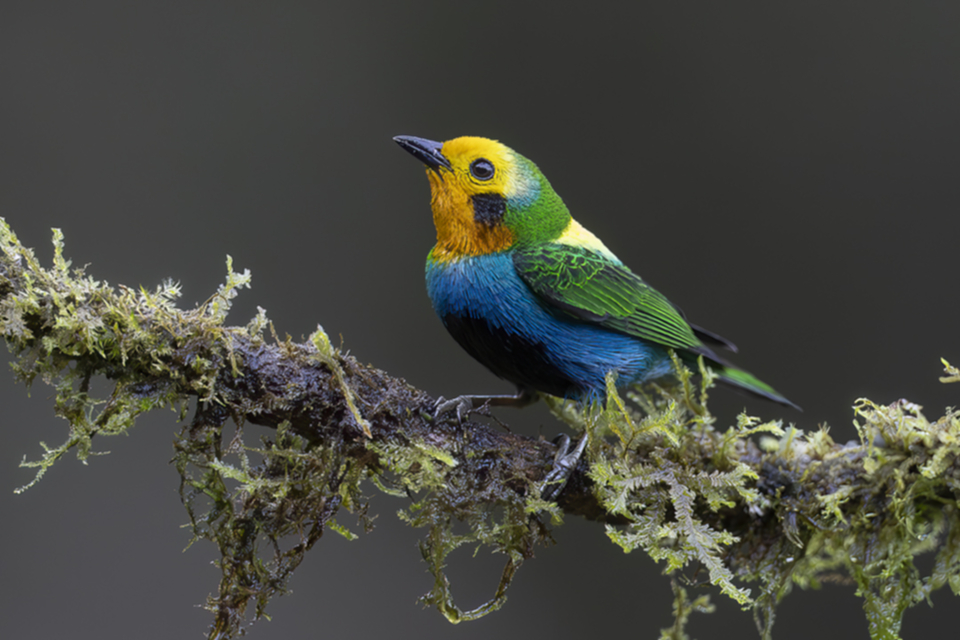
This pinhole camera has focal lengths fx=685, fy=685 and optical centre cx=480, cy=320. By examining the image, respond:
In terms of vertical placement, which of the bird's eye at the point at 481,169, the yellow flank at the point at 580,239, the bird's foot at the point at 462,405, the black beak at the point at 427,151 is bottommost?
the bird's foot at the point at 462,405

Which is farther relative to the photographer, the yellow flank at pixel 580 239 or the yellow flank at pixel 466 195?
the yellow flank at pixel 580 239

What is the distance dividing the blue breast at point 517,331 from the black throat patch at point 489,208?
10 cm

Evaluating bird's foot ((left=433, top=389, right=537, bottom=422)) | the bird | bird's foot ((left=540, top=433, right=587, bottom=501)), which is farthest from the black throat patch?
bird's foot ((left=540, top=433, right=587, bottom=501))

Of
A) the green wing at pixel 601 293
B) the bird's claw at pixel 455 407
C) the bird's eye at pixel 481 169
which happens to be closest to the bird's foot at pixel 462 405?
the bird's claw at pixel 455 407

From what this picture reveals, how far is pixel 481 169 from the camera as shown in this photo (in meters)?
1.86

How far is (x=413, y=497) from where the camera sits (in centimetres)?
157

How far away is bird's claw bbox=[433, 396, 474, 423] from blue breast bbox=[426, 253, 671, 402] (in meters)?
0.21

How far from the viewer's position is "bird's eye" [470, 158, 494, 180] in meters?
1.86

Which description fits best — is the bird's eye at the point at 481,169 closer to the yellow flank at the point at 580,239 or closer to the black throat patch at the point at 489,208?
the black throat patch at the point at 489,208

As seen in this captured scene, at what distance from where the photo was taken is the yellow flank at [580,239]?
197 cm

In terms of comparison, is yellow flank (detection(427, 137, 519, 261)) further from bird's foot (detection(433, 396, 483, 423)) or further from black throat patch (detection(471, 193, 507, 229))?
bird's foot (detection(433, 396, 483, 423))

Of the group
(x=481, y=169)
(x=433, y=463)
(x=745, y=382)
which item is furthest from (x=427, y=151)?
(x=745, y=382)

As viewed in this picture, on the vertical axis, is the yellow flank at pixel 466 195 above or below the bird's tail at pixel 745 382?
above

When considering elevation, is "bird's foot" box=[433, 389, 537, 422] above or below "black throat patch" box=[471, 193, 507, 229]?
below
